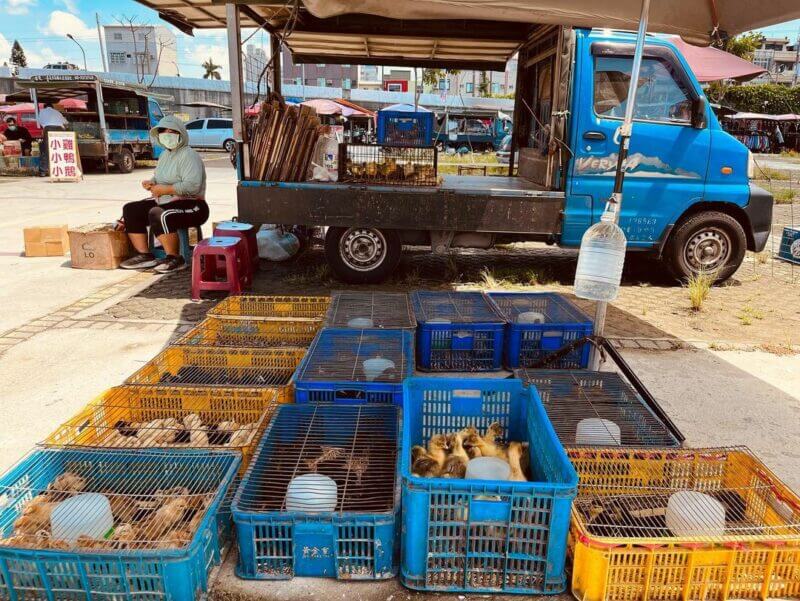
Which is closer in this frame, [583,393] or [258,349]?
[583,393]

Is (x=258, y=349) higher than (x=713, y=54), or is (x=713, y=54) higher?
(x=713, y=54)

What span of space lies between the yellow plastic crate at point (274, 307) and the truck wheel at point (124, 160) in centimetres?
1744

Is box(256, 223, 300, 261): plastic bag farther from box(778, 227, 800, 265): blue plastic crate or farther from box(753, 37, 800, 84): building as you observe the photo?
box(753, 37, 800, 84): building

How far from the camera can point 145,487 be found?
255 cm

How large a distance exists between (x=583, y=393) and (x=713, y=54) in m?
11.5

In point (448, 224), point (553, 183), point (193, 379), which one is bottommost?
point (193, 379)

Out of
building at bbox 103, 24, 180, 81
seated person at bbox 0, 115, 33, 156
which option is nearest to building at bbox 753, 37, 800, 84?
building at bbox 103, 24, 180, 81

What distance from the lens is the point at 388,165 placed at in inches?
253

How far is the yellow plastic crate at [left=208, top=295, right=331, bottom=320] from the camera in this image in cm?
464

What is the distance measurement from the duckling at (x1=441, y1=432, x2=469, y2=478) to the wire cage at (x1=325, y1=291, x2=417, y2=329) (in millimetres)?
1403

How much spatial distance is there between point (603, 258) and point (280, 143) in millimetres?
3959

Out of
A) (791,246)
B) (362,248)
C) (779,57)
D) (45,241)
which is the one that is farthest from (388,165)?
(779,57)

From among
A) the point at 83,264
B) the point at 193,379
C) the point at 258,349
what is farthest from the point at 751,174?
the point at 83,264

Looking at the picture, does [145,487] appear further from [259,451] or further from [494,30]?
[494,30]
